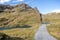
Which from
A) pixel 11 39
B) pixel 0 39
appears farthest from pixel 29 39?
pixel 0 39

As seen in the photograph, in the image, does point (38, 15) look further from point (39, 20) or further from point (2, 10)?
point (2, 10)

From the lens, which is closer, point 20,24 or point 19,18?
point 20,24

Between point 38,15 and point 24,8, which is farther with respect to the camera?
point 24,8

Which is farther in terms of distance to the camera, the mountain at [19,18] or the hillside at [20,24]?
the mountain at [19,18]

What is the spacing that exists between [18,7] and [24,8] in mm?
8423

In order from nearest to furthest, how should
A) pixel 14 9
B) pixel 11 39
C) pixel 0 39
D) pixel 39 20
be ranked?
pixel 0 39
pixel 11 39
pixel 39 20
pixel 14 9

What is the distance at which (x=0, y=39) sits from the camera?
81.9 feet

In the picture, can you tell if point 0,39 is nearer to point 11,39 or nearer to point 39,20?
point 11,39

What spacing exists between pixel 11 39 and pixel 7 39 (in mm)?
727

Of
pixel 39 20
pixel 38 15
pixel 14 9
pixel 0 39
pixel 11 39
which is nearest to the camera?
pixel 0 39

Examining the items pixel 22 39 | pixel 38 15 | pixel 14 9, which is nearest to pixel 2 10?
pixel 14 9

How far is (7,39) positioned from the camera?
2633 cm

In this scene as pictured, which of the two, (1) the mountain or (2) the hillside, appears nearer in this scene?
(2) the hillside

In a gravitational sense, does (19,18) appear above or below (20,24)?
above
